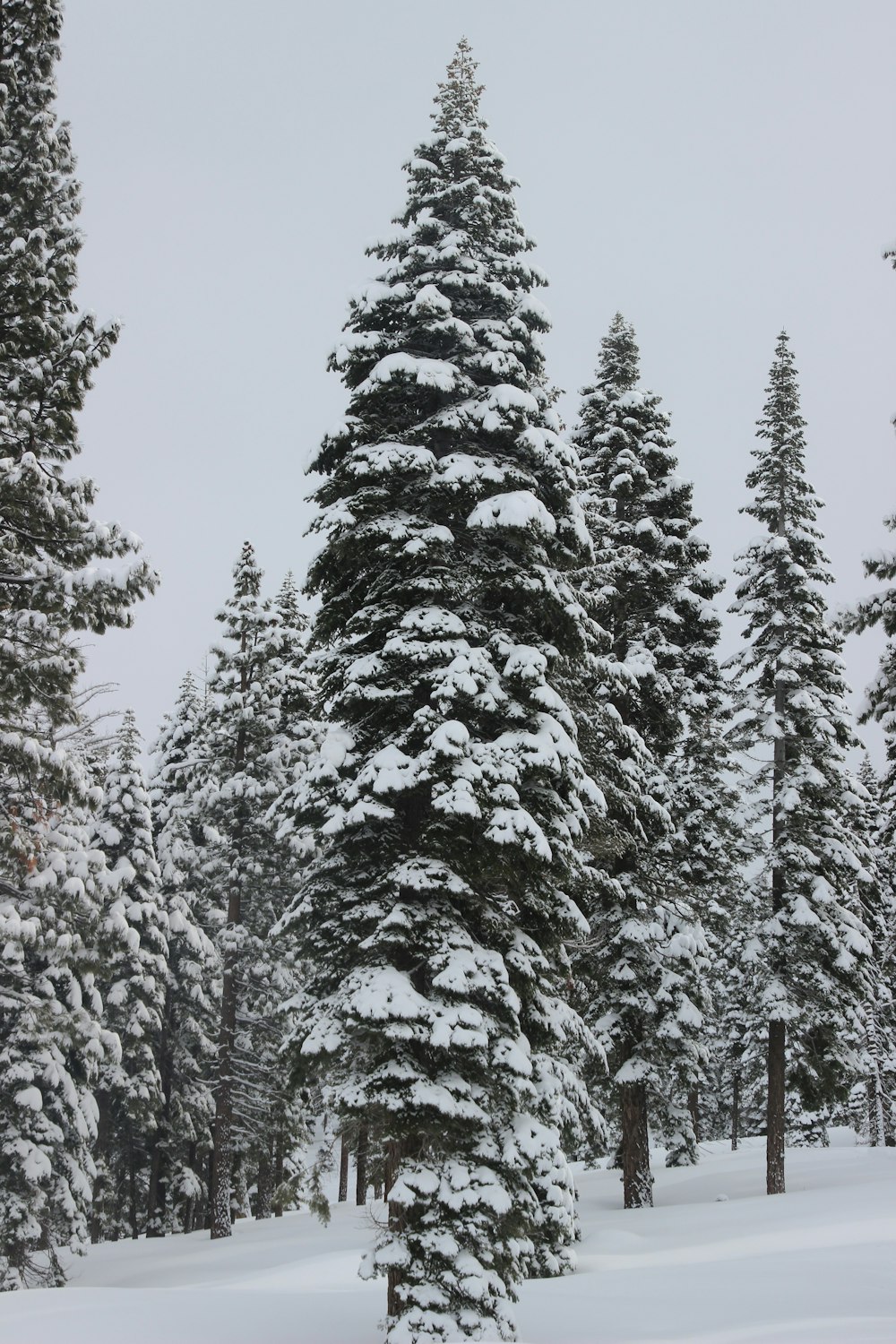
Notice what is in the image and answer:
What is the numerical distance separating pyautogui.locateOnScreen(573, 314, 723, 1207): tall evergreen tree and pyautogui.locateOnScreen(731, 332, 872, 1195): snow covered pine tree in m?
1.39

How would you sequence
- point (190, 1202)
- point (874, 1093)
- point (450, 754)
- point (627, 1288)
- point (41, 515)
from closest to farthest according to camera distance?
point (450, 754)
point (41, 515)
point (627, 1288)
point (190, 1202)
point (874, 1093)

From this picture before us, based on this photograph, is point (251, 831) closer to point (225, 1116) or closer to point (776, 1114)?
point (225, 1116)

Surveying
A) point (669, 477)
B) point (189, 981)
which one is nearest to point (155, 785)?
point (189, 981)

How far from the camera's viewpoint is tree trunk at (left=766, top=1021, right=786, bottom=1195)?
2462 cm

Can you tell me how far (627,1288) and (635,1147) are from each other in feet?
29.8

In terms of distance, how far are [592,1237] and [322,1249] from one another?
6.82 m

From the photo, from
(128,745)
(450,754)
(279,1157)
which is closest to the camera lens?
(450,754)

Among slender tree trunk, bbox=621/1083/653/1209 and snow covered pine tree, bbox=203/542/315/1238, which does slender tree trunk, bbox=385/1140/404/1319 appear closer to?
slender tree trunk, bbox=621/1083/653/1209

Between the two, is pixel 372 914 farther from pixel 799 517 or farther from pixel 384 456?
pixel 799 517

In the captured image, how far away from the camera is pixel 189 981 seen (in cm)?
3538

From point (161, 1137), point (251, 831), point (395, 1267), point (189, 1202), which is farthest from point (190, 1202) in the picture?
point (395, 1267)

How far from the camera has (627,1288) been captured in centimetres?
1556

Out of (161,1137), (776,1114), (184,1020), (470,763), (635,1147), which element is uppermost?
(470,763)

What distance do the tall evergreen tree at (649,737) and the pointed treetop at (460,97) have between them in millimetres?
8140
